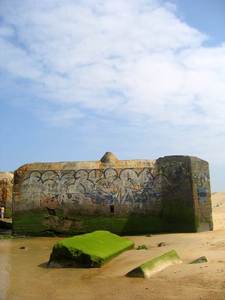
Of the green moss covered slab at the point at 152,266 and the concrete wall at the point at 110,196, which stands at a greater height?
the concrete wall at the point at 110,196

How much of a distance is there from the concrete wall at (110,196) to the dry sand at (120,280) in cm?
361

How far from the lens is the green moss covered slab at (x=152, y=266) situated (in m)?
6.96

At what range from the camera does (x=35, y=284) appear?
714cm

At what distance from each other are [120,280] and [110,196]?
7.20m

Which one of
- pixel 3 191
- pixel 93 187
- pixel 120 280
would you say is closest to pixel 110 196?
pixel 93 187

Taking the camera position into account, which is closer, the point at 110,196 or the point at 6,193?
the point at 110,196

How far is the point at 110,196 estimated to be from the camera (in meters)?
14.2

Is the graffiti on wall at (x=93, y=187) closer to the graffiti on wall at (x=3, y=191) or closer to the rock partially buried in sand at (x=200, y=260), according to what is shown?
the graffiti on wall at (x=3, y=191)

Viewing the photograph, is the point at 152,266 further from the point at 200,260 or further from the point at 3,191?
the point at 3,191

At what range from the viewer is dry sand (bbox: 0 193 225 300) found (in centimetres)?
603

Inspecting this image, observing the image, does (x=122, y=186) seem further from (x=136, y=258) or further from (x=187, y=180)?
(x=136, y=258)

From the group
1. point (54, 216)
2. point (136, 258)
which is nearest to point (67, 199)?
point (54, 216)

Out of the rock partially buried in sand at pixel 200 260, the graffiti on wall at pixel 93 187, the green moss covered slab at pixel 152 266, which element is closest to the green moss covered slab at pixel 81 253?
the green moss covered slab at pixel 152 266

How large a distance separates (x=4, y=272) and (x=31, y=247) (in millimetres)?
3603
